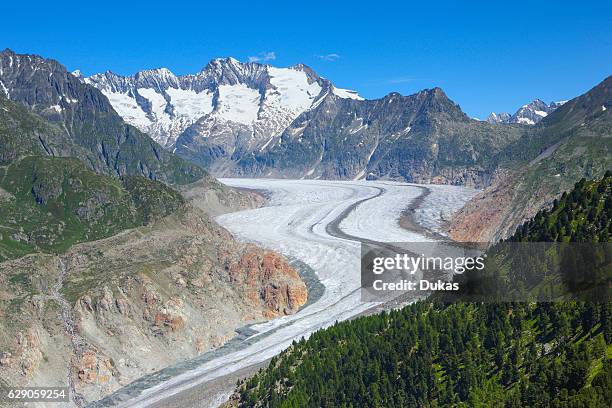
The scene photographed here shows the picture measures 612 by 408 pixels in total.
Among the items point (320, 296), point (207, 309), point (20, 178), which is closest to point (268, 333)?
point (207, 309)

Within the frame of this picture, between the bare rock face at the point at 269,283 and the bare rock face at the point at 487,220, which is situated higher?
the bare rock face at the point at 487,220

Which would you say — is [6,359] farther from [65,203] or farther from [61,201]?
[61,201]

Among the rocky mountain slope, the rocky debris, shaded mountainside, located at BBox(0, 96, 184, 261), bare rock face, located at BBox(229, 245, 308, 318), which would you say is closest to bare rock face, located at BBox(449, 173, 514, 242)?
bare rock face, located at BBox(229, 245, 308, 318)

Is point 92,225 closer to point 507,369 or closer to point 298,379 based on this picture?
point 298,379

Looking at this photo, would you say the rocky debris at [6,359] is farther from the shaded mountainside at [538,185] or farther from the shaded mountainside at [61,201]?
the shaded mountainside at [538,185]

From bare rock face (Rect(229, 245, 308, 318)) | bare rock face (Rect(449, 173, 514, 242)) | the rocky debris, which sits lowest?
the rocky debris

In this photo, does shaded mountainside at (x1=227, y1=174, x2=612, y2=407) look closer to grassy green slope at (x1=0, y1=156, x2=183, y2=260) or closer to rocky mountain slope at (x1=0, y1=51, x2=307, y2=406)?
rocky mountain slope at (x1=0, y1=51, x2=307, y2=406)

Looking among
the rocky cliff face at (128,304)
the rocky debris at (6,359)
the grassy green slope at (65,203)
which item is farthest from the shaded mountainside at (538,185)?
the rocky debris at (6,359)
